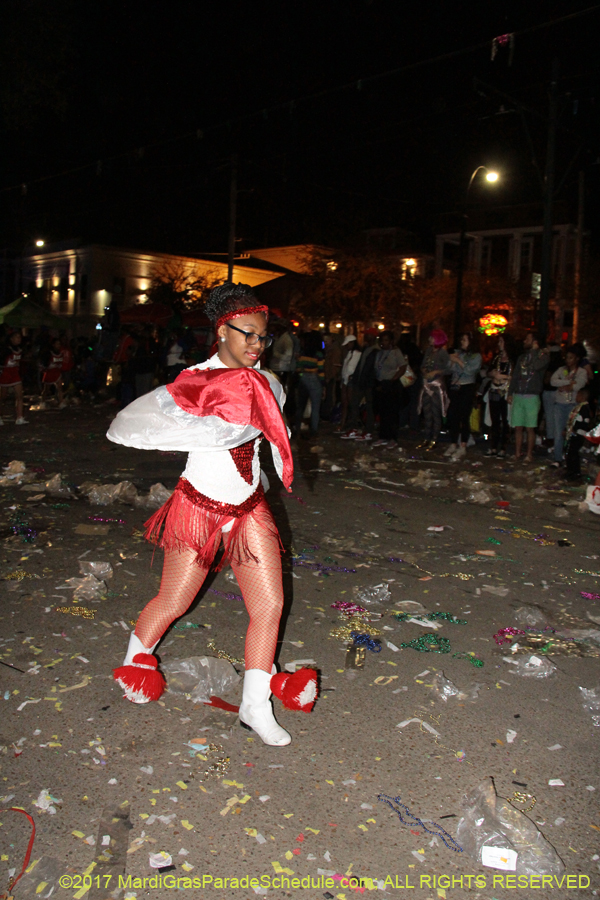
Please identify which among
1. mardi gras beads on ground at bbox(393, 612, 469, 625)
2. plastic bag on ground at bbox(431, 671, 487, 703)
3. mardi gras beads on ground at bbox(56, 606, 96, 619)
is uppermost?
mardi gras beads on ground at bbox(393, 612, 469, 625)

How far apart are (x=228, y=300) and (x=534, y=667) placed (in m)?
2.48

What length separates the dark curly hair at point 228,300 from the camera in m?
3.04

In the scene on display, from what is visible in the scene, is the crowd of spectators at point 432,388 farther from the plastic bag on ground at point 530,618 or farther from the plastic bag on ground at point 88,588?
the plastic bag on ground at point 88,588

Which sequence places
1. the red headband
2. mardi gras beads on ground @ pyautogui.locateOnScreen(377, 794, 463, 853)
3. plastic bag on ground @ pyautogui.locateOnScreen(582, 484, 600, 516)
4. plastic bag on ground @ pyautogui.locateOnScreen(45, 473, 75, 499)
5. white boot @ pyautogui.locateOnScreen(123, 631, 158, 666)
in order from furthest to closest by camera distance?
plastic bag on ground @ pyautogui.locateOnScreen(45, 473, 75, 499), plastic bag on ground @ pyautogui.locateOnScreen(582, 484, 600, 516), white boot @ pyautogui.locateOnScreen(123, 631, 158, 666), the red headband, mardi gras beads on ground @ pyautogui.locateOnScreen(377, 794, 463, 853)

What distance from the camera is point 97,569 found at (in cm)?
486

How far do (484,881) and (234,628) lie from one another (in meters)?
2.14

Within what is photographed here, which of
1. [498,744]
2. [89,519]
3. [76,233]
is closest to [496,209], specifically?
[76,233]

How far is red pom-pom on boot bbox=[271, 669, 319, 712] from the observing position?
9.69ft

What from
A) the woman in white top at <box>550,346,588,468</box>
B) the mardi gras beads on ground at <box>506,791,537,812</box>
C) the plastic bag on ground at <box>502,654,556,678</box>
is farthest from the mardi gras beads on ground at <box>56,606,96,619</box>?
the woman in white top at <box>550,346,588,468</box>

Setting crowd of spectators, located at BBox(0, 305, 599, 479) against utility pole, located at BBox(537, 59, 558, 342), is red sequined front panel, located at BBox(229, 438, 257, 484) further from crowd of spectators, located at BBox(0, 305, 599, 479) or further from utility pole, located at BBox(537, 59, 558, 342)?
utility pole, located at BBox(537, 59, 558, 342)

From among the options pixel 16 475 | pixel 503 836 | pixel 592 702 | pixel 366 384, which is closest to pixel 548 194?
pixel 366 384

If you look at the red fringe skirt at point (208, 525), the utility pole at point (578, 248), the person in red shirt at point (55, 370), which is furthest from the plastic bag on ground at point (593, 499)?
the utility pole at point (578, 248)

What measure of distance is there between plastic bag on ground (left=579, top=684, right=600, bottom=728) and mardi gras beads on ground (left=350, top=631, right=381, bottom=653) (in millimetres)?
1069

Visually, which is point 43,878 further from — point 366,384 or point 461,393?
point 366,384
